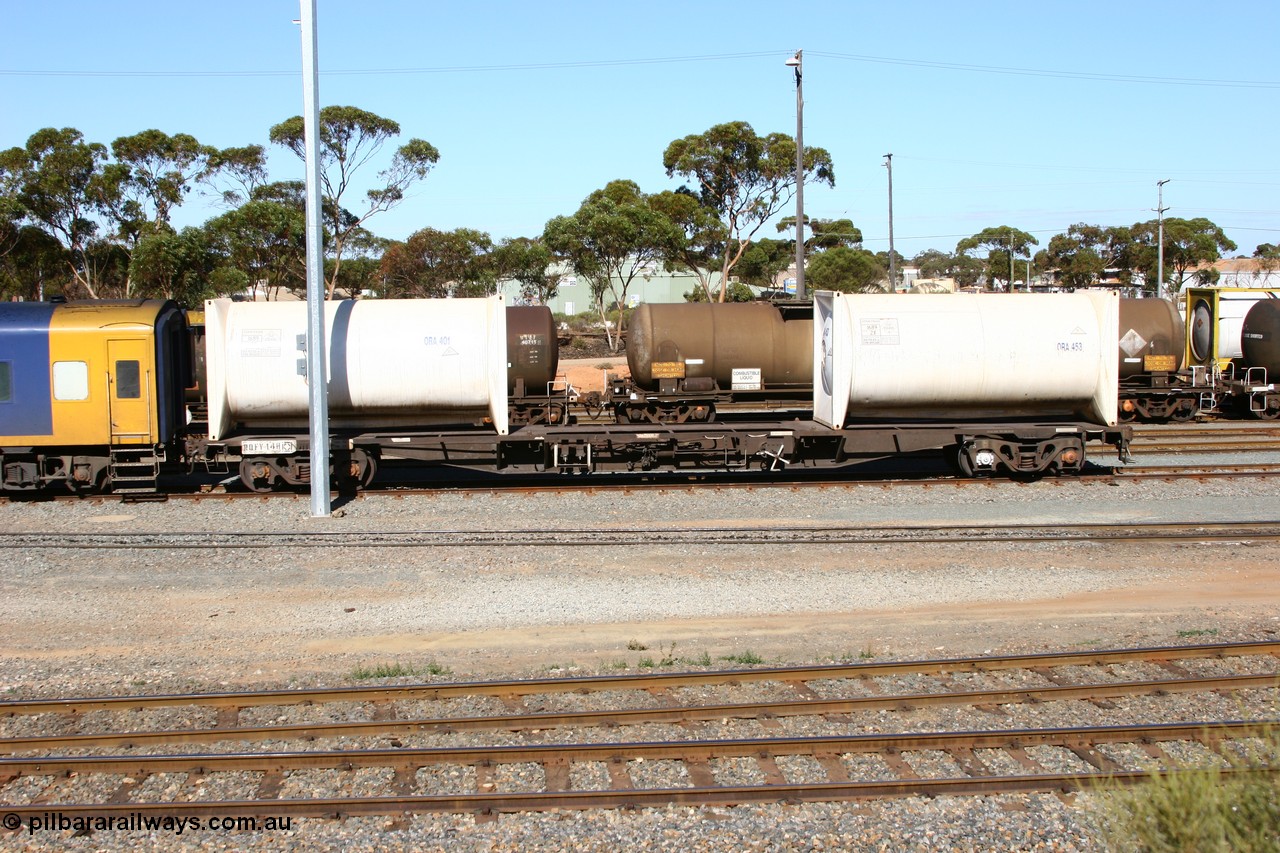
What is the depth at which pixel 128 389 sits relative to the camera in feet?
52.2

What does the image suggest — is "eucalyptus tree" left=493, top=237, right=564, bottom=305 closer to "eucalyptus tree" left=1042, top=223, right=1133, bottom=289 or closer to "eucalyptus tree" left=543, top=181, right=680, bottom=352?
"eucalyptus tree" left=543, top=181, right=680, bottom=352

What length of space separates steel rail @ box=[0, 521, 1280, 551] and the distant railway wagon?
2.57 meters

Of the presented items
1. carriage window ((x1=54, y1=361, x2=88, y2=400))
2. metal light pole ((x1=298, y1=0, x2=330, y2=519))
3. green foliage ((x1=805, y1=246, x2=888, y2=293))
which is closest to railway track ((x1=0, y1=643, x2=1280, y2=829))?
metal light pole ((x1=298, y1=0, x2=330, y2=519))

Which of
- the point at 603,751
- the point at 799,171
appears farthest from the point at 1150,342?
the point at 603,751

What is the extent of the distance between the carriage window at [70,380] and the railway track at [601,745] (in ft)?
31.0

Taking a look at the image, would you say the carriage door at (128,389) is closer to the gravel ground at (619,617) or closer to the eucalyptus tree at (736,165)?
the gravel ground at (619,617)

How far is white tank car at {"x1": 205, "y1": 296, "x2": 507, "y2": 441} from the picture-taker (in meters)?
15.8

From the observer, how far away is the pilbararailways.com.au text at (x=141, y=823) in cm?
600

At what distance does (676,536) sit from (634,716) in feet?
19.9

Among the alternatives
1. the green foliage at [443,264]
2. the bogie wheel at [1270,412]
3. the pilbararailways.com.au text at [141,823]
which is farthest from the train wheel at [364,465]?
the green foliage at [443,264]

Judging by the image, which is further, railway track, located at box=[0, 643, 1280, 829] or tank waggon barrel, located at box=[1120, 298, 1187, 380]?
tank waggon barrel, located at box=[1120, 298, 1187, 380]

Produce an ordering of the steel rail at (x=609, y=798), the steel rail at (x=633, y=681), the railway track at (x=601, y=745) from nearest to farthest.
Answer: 1. the steel rail at (x=609, y=798)
2. the railway track at (x=601, y=745)
3. the steel rail at (x=633, y=681)

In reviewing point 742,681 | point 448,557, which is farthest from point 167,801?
point 448,557

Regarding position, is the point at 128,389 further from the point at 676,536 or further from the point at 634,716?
the point at 634,716
